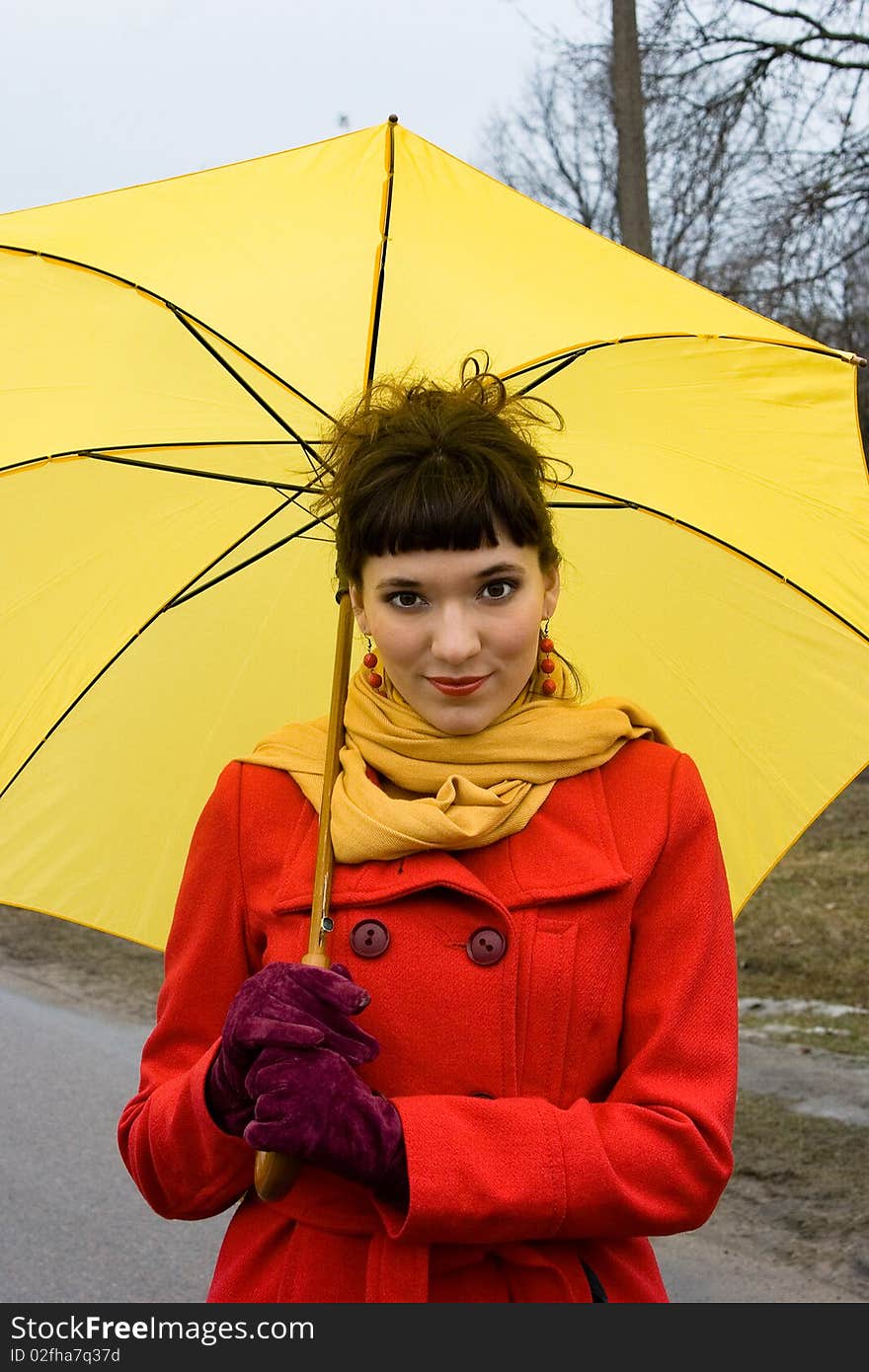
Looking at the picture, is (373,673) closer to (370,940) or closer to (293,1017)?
(370,940)

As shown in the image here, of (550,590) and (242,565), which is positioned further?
(242,565)

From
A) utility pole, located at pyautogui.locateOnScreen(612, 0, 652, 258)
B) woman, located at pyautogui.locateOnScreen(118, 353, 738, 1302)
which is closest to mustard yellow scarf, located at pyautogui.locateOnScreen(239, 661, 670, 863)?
woman, located at pyautogui.locateOnScreen(118, 353, 738, 1302)

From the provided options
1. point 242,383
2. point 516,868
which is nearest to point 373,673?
point 516,868

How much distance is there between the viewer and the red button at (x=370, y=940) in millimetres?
2061

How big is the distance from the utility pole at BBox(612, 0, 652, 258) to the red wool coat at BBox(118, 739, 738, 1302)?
8.88 m

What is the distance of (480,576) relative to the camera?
205 centimetres

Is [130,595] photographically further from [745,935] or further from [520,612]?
[745,935]

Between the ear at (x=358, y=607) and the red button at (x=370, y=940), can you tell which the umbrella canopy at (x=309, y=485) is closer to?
the ear at (x=358, y=607)

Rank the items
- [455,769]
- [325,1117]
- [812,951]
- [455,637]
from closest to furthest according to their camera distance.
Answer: [325,1117], [455,637], [455,769], [812,951]

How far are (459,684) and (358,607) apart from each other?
0.66 ft

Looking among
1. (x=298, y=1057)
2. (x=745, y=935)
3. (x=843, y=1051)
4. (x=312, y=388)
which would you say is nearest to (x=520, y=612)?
(x=312, y=388)

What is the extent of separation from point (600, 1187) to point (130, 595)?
4.14 feet

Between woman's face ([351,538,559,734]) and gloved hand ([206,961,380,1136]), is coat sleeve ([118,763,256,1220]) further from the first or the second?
woman's face ([351,538,559,734])

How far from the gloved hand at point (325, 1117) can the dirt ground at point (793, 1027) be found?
108 inches
